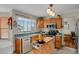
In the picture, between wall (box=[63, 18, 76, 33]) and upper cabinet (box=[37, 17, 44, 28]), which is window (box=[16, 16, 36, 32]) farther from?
wall (box=[63, 18, 76, 33])

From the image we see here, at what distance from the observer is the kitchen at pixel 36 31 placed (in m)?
1.16

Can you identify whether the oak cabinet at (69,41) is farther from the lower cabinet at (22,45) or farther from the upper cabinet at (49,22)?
the lower cabinet at (22,45)

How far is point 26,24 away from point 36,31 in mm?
167

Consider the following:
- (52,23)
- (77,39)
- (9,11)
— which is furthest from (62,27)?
(9,11)

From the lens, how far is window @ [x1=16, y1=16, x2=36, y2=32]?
1223mm

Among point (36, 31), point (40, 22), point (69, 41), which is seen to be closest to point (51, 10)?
point (40, 22)

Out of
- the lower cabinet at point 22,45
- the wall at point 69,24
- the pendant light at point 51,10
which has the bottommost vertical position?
the lower cabinet at point 22,45

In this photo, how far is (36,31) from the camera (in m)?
1.31

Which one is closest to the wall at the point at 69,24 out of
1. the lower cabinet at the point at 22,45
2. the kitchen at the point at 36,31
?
the kitchen at the point at 36,31

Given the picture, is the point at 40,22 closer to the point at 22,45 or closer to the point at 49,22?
the point at 49,22

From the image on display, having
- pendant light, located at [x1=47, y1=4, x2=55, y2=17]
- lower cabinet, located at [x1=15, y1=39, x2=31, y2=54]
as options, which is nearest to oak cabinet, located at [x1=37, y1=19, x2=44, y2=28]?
pendant light, located at [x1=47, y1=4, x2=55, y2=17]
